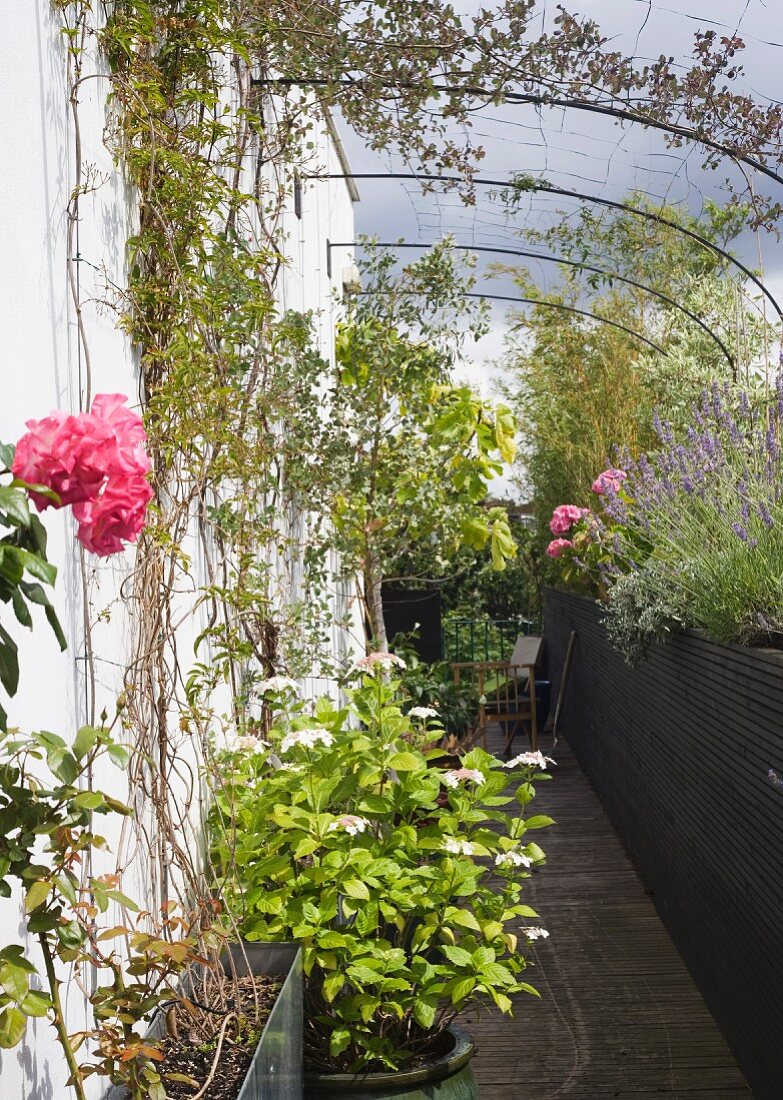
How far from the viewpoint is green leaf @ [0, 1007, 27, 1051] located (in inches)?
53.3

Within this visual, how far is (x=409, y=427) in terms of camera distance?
5863 millimetres

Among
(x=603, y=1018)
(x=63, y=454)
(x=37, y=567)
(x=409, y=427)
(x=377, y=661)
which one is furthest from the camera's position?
(x=409, y=427)

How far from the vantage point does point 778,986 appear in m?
3.05

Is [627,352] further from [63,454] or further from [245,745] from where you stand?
[63,454]

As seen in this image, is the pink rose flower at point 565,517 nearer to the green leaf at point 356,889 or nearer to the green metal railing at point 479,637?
the green metal railing at point 479,637

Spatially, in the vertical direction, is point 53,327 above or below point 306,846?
above

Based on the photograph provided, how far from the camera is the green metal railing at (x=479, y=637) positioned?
13.7 m

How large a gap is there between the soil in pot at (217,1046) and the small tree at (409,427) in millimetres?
3542

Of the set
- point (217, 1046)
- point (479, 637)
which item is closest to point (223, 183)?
point (217, 1046)

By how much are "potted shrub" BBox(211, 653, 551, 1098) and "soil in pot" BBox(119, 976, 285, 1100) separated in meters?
0.37

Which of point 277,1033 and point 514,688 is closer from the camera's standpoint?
point 277,1033

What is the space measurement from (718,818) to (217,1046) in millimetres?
2243

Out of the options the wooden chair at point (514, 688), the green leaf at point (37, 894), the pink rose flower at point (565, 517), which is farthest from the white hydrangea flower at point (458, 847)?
the wooden chair at point (514, 688)

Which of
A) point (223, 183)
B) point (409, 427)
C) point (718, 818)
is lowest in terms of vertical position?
point (718, 818)
